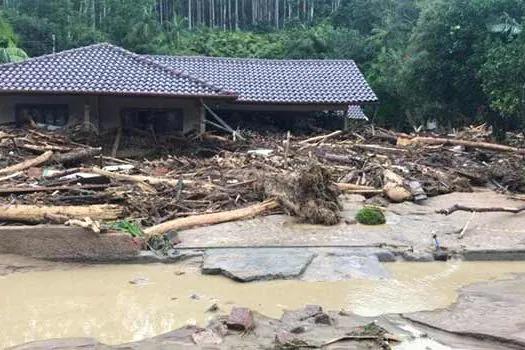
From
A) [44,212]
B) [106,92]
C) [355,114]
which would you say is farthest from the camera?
[355,114]

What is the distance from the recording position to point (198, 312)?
6.57 metres

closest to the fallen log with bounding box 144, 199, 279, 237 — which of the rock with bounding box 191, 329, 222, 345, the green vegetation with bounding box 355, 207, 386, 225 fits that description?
the green vegetation with bounding box 355, 207, 386, 225

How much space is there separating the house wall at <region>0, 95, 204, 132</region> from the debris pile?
159cm

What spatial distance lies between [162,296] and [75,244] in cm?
219

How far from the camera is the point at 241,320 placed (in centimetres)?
566

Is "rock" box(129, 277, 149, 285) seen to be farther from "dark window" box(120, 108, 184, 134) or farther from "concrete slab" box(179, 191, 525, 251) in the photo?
"dark window" box(120, 108, 184, 134)

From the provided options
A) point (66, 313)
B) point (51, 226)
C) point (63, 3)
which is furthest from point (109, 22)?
point (66, 313)

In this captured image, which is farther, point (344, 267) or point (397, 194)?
point (397, 194)

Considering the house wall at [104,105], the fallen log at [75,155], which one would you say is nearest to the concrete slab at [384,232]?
the fallen log at [75,155]

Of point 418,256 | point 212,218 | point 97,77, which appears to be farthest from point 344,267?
point 97,77

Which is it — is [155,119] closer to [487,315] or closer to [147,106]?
[147,106]

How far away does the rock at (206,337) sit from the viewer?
5367 millimetres

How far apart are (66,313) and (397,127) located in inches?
1260

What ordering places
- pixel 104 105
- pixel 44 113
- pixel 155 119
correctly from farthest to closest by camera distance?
1. pixel 155 119
2. pixel 104 105
3. pixel 44 113
